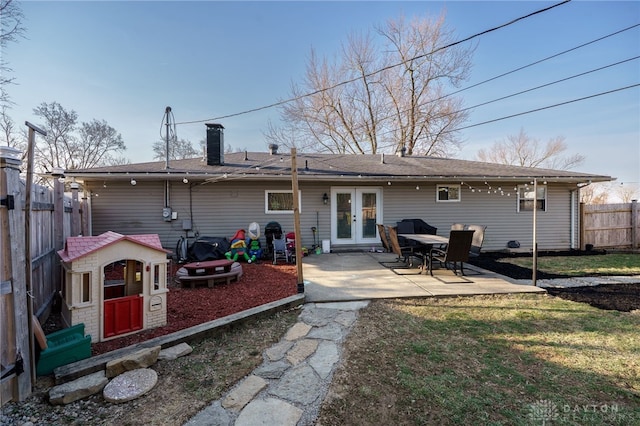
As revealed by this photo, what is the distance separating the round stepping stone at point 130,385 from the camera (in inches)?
84.8

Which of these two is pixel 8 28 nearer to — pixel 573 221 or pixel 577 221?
pixel 573 221

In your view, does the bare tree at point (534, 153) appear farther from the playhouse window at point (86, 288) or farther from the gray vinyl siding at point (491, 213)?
the playhouse window at point (86, 288)

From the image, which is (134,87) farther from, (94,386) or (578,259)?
(578,259)

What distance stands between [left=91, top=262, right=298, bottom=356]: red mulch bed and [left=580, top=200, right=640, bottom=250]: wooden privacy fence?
35.3 feet

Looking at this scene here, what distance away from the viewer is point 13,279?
6.81 feet

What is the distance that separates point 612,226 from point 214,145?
544 inches

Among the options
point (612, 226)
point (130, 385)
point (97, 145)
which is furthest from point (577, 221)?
point (97, 145)

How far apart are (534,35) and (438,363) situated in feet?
30.9

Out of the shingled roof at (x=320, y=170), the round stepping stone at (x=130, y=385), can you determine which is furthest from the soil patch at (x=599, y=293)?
the round stepping stone at (x=130, y=385)

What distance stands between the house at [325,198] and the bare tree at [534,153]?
19.7 meters

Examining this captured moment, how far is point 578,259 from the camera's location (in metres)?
8.12

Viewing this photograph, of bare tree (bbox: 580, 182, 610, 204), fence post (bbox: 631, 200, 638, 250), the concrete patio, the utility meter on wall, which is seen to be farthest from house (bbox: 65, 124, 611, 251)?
bare tree (bbox: 580, 182, 610, 204)

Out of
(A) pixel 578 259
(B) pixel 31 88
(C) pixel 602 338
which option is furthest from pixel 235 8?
(A) pixel 578 259

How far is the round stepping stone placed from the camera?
2.15 m
